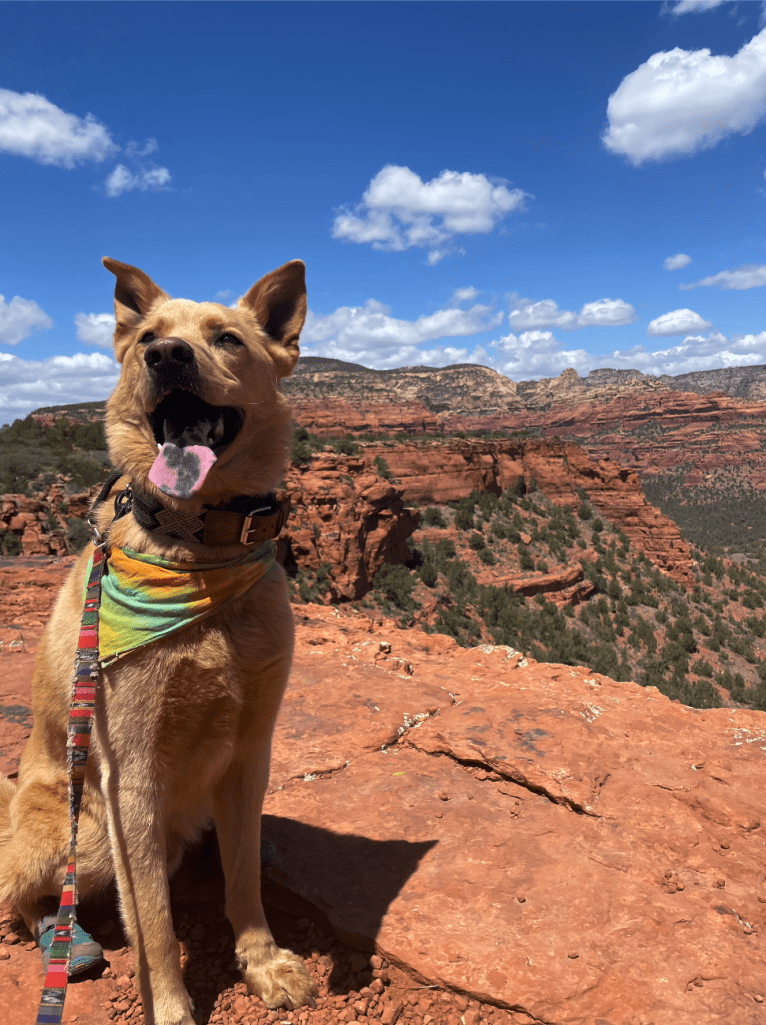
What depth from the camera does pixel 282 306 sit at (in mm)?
3002

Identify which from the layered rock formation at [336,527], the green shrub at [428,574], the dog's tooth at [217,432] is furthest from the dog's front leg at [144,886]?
the green shrub at [428,574]

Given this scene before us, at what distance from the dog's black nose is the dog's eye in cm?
39

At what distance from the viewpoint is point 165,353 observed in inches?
84.0

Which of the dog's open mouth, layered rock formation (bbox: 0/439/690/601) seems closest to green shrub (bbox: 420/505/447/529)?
layered rock formation (bbox: 0/439/690/601)

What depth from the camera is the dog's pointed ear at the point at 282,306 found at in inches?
114

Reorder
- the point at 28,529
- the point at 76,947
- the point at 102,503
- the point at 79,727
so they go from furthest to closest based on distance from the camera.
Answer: the point at 28,529 → the point at 102,503 → the point at 76,947 → the point at 79,727

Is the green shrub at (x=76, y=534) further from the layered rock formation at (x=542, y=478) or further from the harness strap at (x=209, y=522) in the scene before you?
the layered rock formation at (x=542, y=478)

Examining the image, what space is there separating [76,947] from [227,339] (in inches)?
104

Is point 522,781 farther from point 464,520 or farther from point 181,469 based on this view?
point 464,520

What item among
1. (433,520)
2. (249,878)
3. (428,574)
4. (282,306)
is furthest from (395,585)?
(249,878)

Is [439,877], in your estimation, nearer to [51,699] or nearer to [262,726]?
[262,726]

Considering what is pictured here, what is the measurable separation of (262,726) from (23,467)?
3567 centimetres

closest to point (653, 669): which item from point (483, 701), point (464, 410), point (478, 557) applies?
point (478, 557)

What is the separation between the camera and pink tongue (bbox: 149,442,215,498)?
2.11 m
